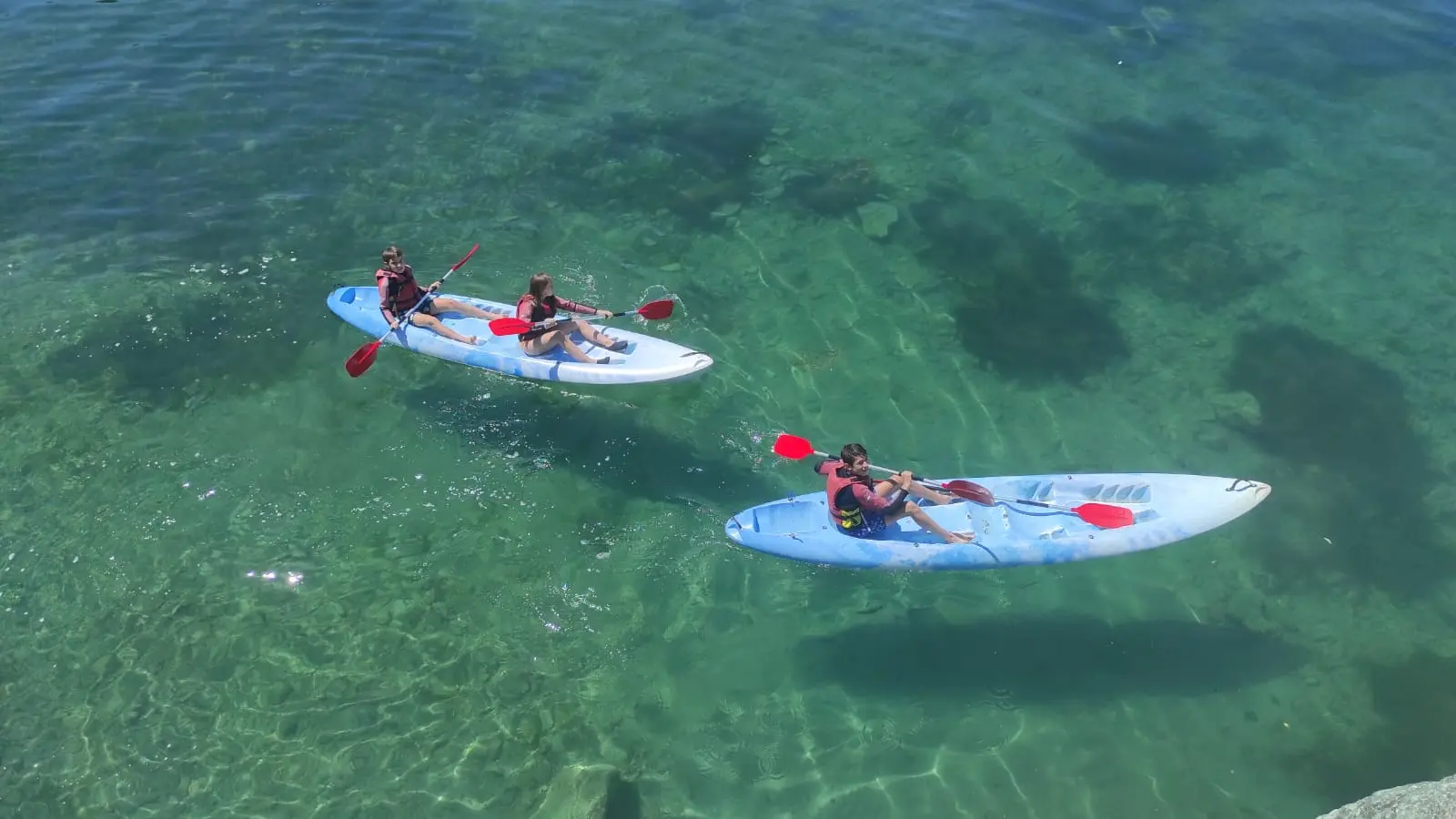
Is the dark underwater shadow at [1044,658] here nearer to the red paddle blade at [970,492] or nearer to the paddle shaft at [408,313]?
the red paddle blade at [970,492]

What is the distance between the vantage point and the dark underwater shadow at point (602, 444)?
11.5 meters

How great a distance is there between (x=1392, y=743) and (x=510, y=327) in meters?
10.6

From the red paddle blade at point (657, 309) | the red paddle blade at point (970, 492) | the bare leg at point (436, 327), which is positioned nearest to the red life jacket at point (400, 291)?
the bare leg at point (436, 327)

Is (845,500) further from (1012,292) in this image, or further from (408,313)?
(408,313)

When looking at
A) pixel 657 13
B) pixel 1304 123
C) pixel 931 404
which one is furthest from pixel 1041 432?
pixel 657 13

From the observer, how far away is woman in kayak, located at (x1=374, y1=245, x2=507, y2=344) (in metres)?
12.2

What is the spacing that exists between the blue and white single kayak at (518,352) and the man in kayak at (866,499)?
2.45 m

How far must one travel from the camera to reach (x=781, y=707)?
9555 millimetres

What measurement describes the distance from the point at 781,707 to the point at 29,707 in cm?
767

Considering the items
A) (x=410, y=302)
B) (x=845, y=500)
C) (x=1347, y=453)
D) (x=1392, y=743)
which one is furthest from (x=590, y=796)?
(x=1347, y=453)

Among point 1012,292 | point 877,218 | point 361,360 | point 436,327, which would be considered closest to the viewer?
point 361,360

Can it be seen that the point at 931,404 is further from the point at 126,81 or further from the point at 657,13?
the point at 126,81

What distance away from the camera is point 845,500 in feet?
31.9

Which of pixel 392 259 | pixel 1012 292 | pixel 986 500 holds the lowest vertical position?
pixel 986 500
